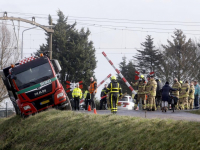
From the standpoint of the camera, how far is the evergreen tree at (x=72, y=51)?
196ft

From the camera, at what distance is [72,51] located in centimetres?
6059

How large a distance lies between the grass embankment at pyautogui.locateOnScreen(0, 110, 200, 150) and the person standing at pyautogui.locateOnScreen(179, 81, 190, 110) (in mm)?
10052

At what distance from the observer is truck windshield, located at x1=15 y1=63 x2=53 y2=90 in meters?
20.9

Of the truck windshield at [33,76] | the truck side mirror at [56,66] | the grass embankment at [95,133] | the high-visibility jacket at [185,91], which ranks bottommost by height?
the grass embankment at [95,133]

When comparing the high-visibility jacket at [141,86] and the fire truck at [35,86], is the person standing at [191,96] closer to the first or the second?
the high-visibility jacket at [141,86]

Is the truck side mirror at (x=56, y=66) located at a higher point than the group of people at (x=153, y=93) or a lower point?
higher

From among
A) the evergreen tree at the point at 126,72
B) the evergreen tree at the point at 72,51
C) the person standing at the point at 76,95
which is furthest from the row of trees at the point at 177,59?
the person standing at the point at 76,95

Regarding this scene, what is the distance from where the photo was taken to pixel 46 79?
826 inches

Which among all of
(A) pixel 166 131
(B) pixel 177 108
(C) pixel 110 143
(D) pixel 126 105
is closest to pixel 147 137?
(A) pixel 166 131

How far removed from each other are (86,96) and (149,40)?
40.7 meters

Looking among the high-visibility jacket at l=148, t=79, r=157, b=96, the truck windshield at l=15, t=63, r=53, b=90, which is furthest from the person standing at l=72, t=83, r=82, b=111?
the truck windshield at l=15, t=63, r=53, b=90

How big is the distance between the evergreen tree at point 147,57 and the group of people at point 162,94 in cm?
3651

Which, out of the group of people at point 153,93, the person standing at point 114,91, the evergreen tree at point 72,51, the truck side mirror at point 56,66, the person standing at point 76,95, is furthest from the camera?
the evergreen tree at point 72,51

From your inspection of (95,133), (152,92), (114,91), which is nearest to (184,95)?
(152,92)
